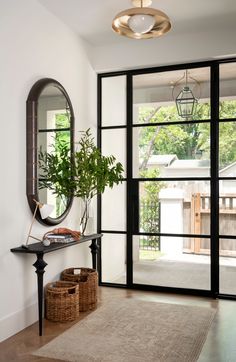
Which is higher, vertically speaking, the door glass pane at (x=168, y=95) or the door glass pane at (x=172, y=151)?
the door glass pane at (x=168, y=95)

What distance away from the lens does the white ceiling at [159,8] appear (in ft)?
11.4

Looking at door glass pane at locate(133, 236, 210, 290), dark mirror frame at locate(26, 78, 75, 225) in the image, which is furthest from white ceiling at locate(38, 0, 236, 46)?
door glass pane at locate(133, 236, 210, 290)

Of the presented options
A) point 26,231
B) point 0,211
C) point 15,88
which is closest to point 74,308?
point 26,231

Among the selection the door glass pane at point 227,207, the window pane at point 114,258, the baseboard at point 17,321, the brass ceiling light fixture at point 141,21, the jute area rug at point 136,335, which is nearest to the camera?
the jute area rug at point 136,335

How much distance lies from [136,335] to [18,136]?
6.22 ft

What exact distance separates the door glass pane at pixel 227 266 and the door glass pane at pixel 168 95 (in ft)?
4.64

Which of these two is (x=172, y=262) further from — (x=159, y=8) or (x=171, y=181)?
(x=159, y=8)

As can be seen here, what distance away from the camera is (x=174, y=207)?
428cm

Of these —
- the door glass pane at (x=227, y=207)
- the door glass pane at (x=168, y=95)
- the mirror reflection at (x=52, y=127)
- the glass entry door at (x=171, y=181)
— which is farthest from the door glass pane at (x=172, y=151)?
the mirror reflection at (x=52, y=127)

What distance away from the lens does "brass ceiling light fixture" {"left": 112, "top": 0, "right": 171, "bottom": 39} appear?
2789mm

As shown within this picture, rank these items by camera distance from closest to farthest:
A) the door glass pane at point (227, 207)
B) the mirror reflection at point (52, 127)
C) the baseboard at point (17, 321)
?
the baseboard at point (17, 321), the mirror reflection at point (52, 127), the door glass pane at point (227, 207)

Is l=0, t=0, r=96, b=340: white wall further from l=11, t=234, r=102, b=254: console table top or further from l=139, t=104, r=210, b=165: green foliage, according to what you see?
l=139, t=104, r=210, b=165: green foliage

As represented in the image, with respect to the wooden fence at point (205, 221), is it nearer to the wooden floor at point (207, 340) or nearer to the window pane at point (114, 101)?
the wooden floor at point (207, 340)

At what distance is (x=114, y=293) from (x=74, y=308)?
912 millimetres
